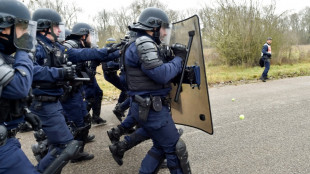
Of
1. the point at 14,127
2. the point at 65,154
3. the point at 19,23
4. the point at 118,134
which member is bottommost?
the point at 118,134

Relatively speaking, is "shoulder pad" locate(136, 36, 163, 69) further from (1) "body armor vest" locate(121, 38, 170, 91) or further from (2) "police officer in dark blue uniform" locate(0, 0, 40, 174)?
(2) "police officer in dark blue uniform" locate(0, 0, 40, 174)

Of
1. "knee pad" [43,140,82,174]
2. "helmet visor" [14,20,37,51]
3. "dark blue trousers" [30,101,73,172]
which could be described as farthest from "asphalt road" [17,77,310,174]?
"helmet visor" [14,20,37,51]

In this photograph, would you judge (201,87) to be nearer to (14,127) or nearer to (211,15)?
(14,127)

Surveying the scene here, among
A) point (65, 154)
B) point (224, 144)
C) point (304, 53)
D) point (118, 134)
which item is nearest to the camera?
point (65, 154)

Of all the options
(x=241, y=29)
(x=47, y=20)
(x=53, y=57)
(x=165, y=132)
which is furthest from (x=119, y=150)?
(x=241, y=29)

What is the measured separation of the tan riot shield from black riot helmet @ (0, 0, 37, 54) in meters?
1.54

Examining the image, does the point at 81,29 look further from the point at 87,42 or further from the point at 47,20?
the point at 47,20

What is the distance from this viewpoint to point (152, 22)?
2471 millimetres

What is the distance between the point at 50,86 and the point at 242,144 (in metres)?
2.77

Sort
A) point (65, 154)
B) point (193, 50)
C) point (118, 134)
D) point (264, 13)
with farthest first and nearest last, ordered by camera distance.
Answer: point (264, 13) → point (118, 134) → point (193, 50) → point (65, 154)

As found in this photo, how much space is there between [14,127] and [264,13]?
1497cm

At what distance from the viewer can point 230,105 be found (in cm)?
618

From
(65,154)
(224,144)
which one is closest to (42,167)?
(65,154)

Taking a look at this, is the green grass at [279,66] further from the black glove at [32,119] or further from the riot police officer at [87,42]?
the black glove at [32,119]
